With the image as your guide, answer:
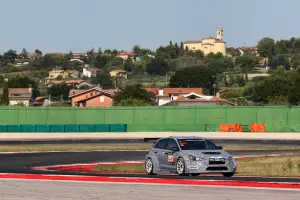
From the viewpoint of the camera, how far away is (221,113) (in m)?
82.3

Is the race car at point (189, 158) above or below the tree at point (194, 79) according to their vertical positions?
below

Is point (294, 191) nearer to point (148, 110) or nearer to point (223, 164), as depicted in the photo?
point (223, 164)

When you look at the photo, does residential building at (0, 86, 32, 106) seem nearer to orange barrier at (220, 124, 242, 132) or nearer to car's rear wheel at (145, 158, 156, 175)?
orange barrier at (220, 124, 242, 132)

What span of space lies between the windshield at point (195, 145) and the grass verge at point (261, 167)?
6.75 feet

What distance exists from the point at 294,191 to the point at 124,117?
2580 inches

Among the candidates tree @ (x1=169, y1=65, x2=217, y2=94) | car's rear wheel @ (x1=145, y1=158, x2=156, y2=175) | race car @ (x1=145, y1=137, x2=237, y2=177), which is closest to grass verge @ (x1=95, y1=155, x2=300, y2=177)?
race car @ (x1=145, y1=137, x2=237, y2=177)

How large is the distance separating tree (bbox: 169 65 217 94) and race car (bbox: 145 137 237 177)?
5887 inches

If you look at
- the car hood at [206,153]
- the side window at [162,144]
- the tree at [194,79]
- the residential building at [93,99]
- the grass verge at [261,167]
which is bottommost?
the grass verge at [261,167]

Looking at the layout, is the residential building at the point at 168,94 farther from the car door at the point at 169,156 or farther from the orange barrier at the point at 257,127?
the car door at the point at 169,156

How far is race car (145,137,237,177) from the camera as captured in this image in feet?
81.1

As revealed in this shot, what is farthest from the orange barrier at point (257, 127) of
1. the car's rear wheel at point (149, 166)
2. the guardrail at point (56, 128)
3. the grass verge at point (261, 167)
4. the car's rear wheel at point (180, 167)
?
the car's rear wheel at point (180, 167)

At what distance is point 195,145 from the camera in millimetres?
26031

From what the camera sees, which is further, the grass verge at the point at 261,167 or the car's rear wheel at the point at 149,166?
the grass verge at the point at 261,167

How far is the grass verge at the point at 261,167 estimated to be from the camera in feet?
89.7
